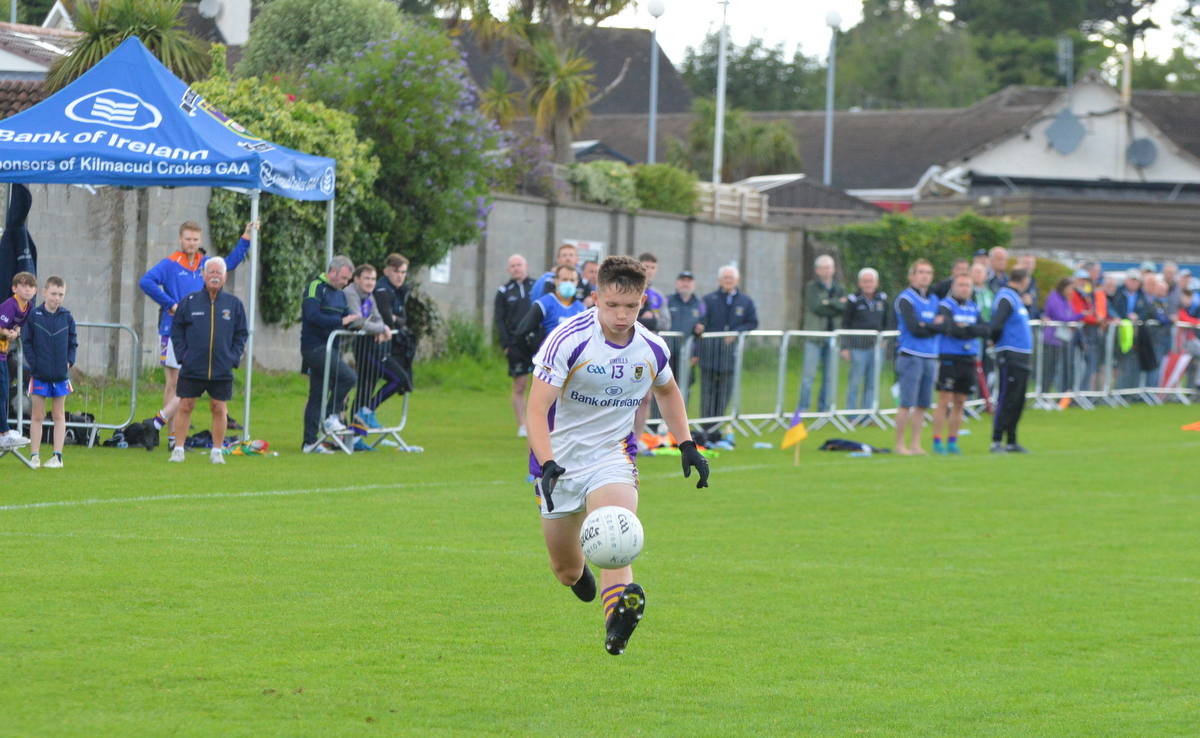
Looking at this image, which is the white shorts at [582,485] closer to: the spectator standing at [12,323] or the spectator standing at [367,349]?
the spectator standing at [12,323]

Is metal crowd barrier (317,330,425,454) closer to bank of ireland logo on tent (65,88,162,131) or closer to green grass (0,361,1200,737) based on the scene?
green grass (0,361,1200,737)

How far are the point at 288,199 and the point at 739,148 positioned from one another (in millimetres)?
33843

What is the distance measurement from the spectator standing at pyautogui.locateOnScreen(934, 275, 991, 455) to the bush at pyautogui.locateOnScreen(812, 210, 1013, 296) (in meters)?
15.9

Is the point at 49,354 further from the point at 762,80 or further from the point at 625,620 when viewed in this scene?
the point at 762,80

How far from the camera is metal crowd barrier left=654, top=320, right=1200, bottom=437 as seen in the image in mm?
18547

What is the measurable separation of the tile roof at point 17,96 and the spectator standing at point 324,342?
790 centimetres

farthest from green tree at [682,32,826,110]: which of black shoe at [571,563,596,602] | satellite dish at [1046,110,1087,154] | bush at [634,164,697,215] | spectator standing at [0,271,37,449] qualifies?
black shoe at [571,563,596,602]

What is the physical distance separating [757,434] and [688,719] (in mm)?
13277

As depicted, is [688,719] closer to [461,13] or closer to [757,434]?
[757,434]

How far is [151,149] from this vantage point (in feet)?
45.2

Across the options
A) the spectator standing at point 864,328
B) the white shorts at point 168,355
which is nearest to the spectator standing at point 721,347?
the spectator standing at point 864,328

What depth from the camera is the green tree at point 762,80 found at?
76.6m

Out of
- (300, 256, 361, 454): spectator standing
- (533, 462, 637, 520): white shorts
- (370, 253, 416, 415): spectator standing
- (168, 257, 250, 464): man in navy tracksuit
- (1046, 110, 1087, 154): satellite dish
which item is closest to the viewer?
(533, 462, 637, 520): white shorts

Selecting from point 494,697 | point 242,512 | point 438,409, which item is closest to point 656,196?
point 438,409
